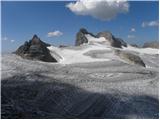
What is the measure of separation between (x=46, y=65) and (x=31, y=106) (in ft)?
20.5

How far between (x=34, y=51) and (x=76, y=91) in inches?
294

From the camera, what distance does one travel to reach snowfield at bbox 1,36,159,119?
1072 cm

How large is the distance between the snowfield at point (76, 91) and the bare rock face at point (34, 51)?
6.88ft

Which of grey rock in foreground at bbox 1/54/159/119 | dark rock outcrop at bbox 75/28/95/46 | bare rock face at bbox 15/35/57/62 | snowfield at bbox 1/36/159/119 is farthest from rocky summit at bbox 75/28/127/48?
grey rock in foreground at bbox 1/54/159/119

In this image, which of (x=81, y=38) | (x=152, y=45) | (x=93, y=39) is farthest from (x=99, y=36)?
(x=152, y=45)

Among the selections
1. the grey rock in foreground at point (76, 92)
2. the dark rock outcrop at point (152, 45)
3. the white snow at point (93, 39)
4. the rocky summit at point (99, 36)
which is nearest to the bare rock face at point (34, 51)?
the grey rock in foreground at point (76, 92)

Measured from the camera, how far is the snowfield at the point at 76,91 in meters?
10.7

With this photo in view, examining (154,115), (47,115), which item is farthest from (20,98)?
(154,115)

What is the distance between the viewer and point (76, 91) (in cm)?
1238

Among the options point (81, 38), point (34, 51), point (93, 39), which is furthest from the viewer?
point (81, 38)

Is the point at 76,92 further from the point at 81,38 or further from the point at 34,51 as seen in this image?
the point at 81,38

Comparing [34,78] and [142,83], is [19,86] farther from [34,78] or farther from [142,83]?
[142,83]

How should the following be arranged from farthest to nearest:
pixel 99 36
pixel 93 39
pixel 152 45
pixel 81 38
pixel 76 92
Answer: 1. pixel 152 45
2. pixel 99 36
3. pixel 81 38
4. pixel 93 39
5. pixel 76 92

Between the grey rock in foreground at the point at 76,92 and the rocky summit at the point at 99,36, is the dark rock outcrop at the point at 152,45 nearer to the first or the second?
the rocky summit at the point at 99,36
